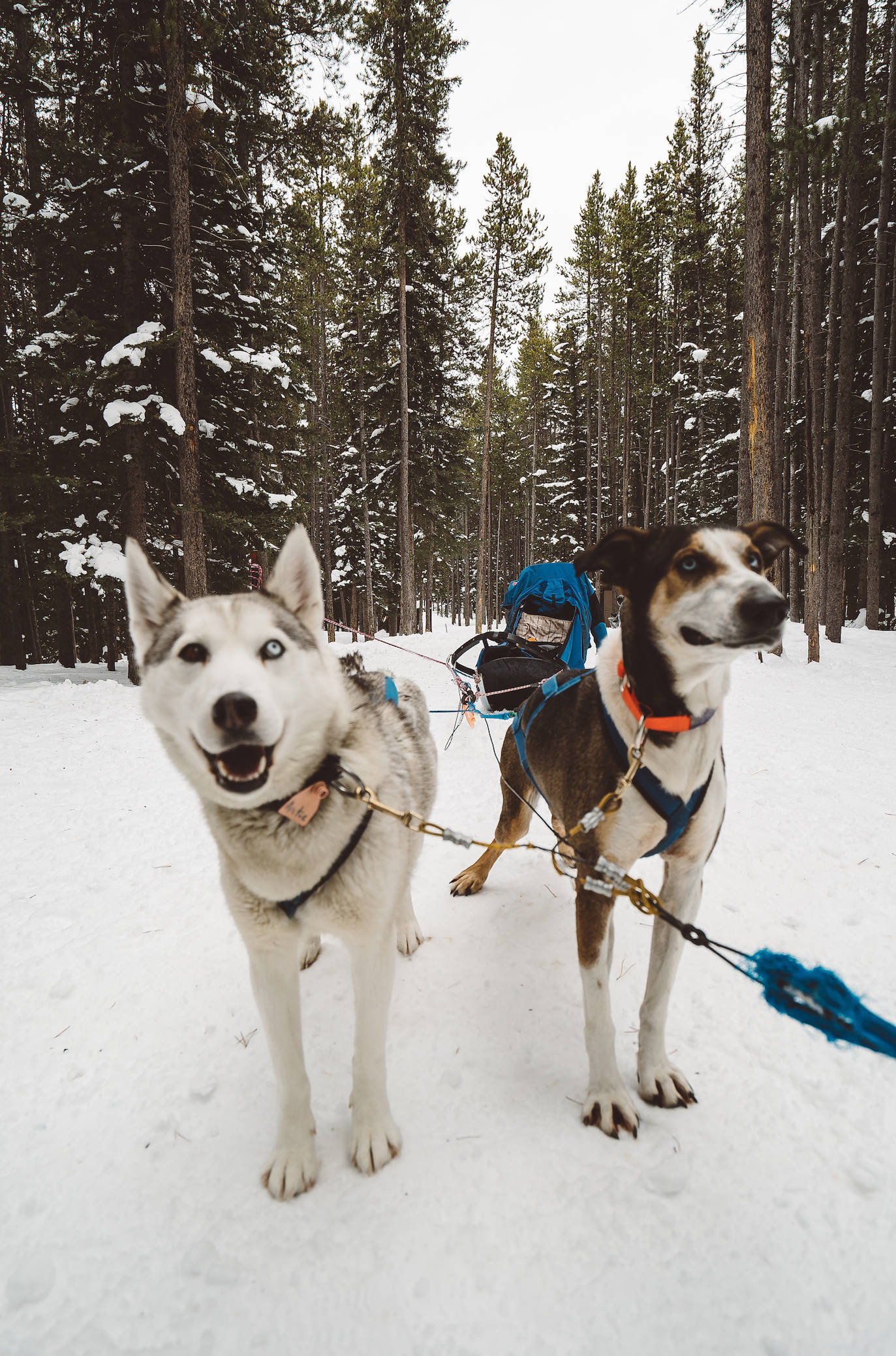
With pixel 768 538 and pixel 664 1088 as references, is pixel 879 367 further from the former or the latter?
pixel 664 1088

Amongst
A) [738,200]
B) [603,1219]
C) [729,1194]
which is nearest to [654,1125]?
[729,1194]

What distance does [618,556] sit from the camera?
6.94ft

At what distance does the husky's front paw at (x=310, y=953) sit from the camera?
2922 millimetres

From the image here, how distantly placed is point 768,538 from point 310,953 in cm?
297

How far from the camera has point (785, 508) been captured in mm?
18234

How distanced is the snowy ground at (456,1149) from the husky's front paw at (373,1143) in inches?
1.9

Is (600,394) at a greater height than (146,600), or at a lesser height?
greater

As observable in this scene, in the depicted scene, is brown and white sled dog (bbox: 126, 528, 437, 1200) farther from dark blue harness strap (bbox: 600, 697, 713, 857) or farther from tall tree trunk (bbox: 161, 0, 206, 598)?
tall tree trunk (bbox: 161, 0, 206, 598)

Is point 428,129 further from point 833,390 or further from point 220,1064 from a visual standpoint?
point 220,1064

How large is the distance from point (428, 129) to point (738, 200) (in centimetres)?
1295

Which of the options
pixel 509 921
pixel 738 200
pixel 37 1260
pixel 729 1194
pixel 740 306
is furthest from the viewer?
pixel 740 306

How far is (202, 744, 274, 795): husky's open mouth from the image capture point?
1649 millimetres

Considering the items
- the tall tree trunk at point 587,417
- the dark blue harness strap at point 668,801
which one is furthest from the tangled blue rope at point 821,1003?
the tall tree trunk at point 587,417

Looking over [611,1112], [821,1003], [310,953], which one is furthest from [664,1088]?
[310,953]
